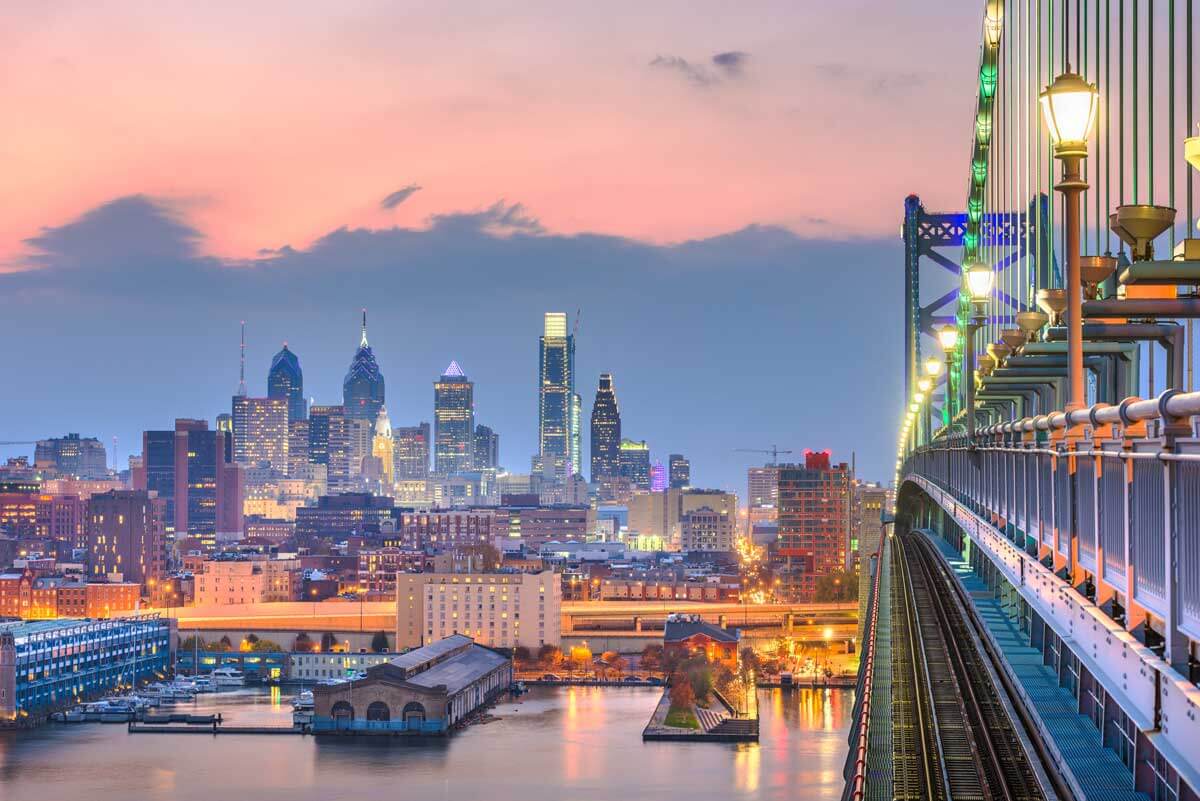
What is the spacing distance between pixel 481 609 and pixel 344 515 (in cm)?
12087

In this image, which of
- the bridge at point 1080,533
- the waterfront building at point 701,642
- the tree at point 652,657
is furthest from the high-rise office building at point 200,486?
the bridge at point 1080,533

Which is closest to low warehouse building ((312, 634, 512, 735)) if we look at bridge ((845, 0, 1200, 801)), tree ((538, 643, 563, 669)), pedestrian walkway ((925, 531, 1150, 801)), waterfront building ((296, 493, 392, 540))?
tree ((538, 643, 563, 669))

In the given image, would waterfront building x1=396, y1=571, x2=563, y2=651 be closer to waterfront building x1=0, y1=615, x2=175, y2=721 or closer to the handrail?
waterfront building x1=0, y1=615, x2=175, y2=721

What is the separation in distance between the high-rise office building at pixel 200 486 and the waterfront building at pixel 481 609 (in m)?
118

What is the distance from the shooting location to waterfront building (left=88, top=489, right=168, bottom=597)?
111m

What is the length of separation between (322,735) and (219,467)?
14772 cm

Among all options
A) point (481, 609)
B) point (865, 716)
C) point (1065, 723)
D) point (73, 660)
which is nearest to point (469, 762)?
point (73, 660)

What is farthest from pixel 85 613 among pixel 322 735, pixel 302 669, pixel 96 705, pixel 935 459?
pixel 935 459

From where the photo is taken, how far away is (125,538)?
366 feet

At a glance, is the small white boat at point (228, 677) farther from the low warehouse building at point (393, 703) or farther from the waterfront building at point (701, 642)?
the waterfront building at point (701, 642)

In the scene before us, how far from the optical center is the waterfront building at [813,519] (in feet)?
308

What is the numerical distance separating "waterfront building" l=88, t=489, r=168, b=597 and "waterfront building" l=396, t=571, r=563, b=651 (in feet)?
148

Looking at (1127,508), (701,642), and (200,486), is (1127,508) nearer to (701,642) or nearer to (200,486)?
(701,642)

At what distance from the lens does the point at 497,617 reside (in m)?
67.5
